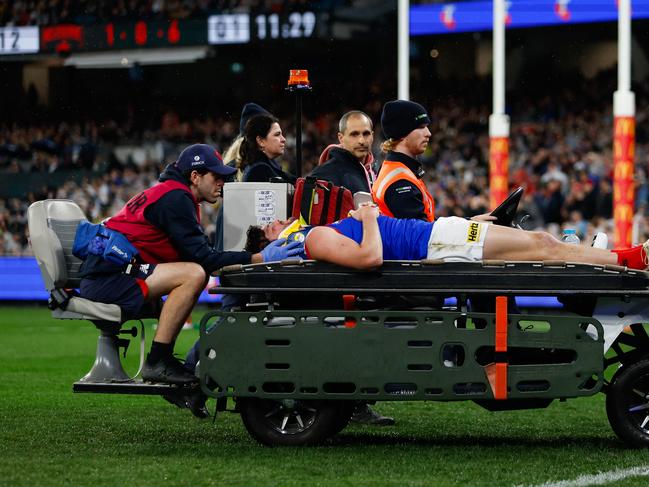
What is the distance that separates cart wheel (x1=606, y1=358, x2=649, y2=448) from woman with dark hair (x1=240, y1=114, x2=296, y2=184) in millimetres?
2760

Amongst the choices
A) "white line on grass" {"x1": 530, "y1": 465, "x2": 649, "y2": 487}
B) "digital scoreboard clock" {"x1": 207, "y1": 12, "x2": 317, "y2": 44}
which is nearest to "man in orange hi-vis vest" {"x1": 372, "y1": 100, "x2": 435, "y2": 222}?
"white line on grass" {"x1": 530, "y1": 465, "x2": 649, "y2": 487}

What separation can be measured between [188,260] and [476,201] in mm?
15927

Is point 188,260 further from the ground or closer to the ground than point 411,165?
closer to the ground

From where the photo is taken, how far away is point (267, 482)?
5840 mm

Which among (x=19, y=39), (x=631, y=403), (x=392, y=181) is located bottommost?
(x=631, y=403)

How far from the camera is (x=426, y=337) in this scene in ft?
21.1

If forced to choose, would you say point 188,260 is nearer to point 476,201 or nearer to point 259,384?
point 259,384

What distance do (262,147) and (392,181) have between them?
5.47 feet

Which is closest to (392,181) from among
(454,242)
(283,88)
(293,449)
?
(454,242)

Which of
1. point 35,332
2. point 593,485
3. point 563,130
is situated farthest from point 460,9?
point 593,485

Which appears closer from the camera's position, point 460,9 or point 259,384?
point 259,384

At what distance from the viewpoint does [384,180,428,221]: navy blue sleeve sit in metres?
6.98

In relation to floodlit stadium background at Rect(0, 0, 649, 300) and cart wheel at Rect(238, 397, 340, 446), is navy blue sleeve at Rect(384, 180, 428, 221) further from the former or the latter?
floodlit stadium background at Rect(0, 0, 649, 300)

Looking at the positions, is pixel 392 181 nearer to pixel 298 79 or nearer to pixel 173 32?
pixel 298 79
